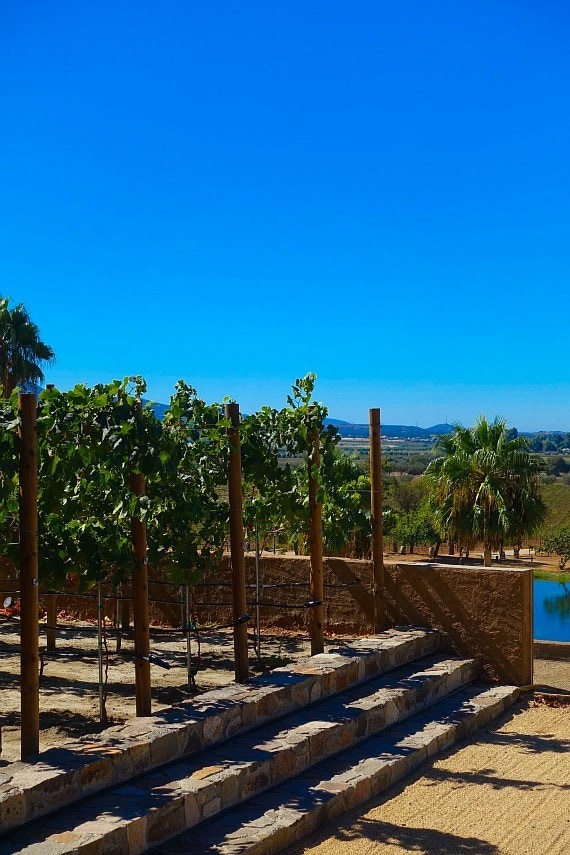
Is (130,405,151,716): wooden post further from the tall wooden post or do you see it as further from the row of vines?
the tall wooden post

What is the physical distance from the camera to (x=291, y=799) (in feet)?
21.5

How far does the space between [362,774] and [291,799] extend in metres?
0.77

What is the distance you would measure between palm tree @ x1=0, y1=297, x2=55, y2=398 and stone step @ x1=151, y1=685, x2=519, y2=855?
15.7 meters

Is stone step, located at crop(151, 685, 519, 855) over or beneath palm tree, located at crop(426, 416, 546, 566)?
beneath

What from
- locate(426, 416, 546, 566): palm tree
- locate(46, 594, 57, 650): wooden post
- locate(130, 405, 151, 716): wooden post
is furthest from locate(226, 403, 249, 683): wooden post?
locate(426, 416, 546, 566): palm tree

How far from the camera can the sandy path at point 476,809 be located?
20.1 ft

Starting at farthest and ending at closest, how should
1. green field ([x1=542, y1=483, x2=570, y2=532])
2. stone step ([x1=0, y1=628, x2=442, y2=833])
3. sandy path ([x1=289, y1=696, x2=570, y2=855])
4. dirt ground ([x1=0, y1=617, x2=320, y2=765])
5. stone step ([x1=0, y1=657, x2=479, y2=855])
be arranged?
1. green field ([x1=542, y1=483, x2=570, y2=532])
2. dirt ground ([x1=0, y1=617, x2=320, y2=765])
3. sandy path ([x1=289, y1=696, x2=570, y2=855])
4. stone step ([x1=0, y1=628, x2=442, y2=833])
5. stone step ([x1=0, y1=657, x2=479, y2=855])

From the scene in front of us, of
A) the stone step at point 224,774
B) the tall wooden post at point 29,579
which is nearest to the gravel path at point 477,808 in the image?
the stone step at point 224,774

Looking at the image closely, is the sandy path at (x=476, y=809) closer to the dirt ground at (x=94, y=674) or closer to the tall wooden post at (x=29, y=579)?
the tall wooden post at (x=29, y=579)

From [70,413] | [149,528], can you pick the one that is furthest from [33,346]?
[70,413]

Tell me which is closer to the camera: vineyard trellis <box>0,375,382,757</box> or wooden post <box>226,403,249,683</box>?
vineyard trellis <box>0,375,382,757</box>

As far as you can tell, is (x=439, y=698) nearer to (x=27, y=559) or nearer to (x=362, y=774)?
(x=362, y=774)

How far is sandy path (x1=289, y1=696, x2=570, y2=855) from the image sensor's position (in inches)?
241

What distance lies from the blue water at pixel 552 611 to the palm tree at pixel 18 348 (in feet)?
51.5
